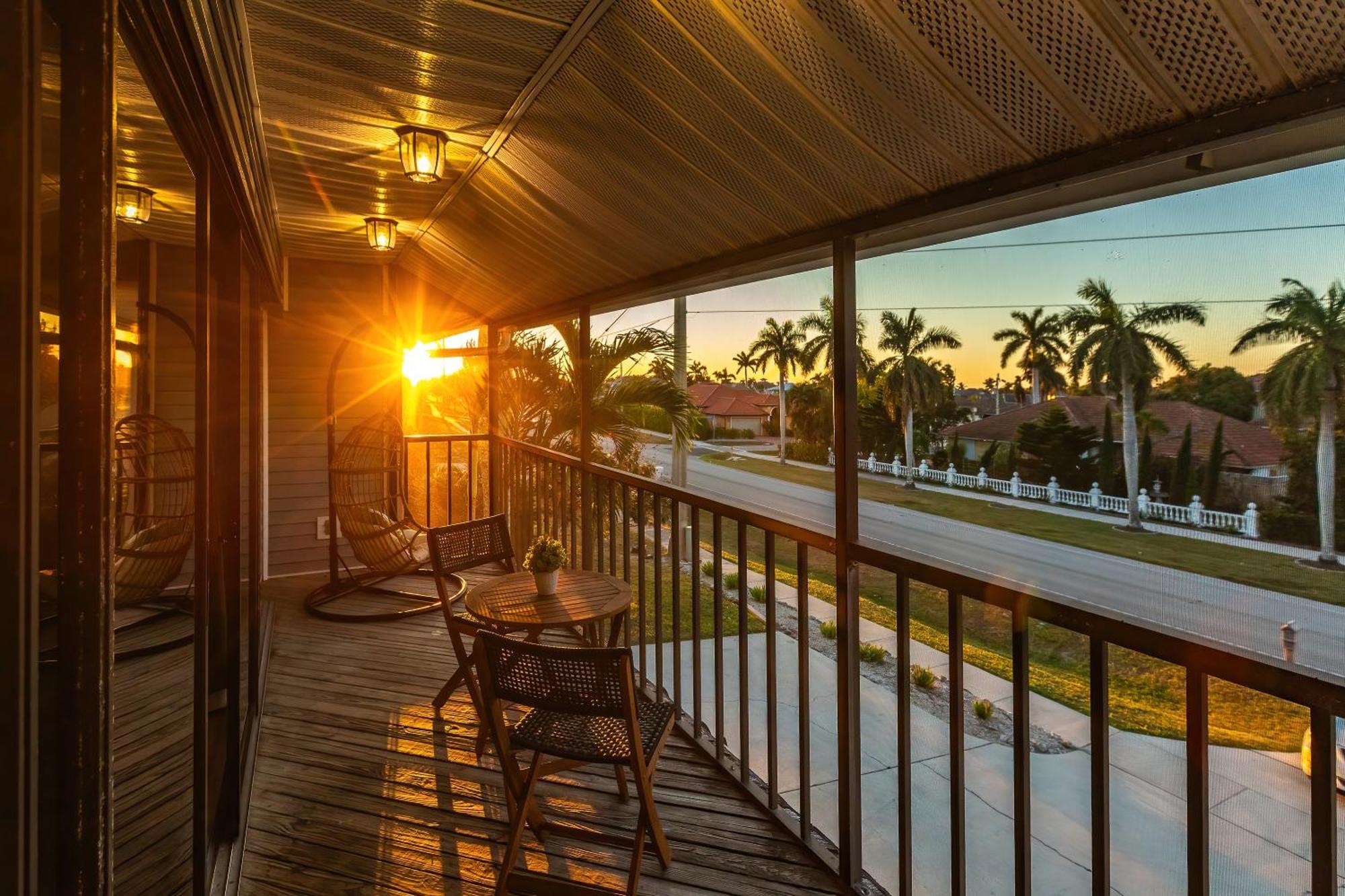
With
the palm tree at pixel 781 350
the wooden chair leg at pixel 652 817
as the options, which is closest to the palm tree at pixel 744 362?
the palm tree at pixel 781 350

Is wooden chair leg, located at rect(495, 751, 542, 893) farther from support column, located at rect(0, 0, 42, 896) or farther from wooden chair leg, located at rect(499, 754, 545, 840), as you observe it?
support column, located at rect(0, 0, 42, 896)

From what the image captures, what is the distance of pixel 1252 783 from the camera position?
219cm

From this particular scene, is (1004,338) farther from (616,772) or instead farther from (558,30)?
(616,772)

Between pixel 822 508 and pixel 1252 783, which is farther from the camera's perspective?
pixel 822 508

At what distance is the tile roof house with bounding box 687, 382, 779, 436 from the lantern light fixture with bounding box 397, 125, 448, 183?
1779mm

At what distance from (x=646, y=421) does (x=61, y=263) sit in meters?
6.38

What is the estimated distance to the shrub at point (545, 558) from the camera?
2.94 metres

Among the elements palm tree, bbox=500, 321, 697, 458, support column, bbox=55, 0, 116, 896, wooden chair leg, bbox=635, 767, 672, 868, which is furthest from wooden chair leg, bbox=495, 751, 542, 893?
palm tree, bbox=500, 321, 697, 458

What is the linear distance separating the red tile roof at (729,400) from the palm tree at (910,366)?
896 mm

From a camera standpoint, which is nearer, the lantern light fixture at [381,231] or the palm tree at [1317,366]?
the palm tree at [1317,366]

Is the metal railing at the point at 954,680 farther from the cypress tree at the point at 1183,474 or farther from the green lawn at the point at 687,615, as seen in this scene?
the green lawn at the point at 687,615

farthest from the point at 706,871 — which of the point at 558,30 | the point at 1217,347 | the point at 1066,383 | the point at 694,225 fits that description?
the point at 558,30

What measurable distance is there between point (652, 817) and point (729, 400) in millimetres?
3104

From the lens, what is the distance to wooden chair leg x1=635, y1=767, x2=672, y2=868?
2.03 metres
